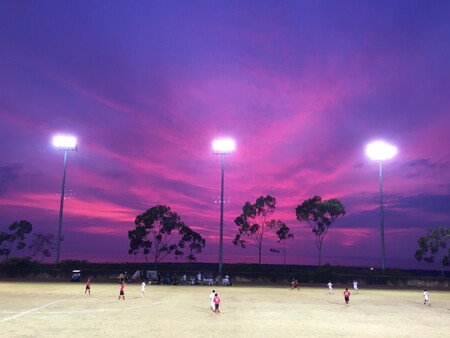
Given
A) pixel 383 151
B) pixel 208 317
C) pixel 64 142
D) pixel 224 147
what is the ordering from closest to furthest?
pixel 208 317 → pixel 383 151 → pixel 224 147 → pixel 64 142

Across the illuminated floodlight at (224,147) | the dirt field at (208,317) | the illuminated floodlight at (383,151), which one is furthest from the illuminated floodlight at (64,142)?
the illuminated floodlight at (383,151)

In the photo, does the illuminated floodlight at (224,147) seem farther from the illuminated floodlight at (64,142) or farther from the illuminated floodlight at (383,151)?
the illuminated floodlight at (64,142)

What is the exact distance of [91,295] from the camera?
3794 cm

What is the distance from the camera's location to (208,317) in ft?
84.9

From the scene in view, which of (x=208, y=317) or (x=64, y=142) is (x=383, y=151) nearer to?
(x=208, y=317)

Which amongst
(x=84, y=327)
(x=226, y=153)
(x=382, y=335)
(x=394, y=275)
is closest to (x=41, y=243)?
(x=226, y=153)

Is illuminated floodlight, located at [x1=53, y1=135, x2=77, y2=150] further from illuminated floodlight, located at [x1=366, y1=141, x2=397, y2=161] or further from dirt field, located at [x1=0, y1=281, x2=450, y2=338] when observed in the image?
illuminated floodlight, located at [x1=366, y1=141, x2=397, y2=161]

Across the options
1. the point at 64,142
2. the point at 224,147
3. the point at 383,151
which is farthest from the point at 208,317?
the point at 64,142

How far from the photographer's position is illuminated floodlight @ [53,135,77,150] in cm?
6838

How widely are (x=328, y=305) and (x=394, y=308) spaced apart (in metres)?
5.25

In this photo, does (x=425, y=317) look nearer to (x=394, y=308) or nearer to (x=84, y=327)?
(x=394, y=308)

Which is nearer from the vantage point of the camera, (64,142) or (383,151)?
(383,151)

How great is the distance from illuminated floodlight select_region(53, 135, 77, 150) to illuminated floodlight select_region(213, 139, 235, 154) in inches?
964

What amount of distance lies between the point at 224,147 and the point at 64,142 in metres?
27.6
